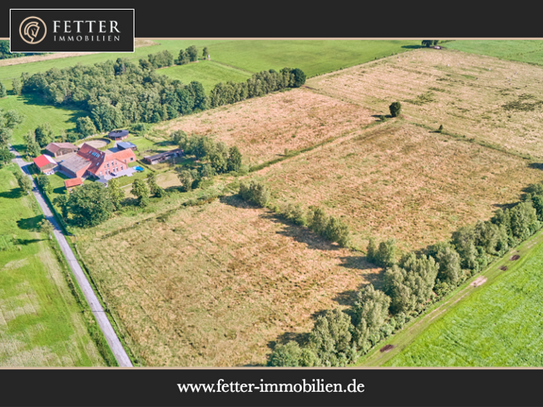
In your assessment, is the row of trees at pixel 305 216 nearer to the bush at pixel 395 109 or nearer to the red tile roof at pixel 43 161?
the red tile roof at pixel 43 161

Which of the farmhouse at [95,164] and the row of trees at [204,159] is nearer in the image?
the row of trees at [204,159]

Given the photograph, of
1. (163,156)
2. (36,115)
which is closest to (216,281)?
(163,156)

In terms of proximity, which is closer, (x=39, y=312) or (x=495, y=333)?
(x=495, y=333)

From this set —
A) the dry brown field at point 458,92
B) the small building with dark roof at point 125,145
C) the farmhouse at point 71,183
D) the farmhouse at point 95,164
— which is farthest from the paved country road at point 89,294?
the dry brown field at point 458,92

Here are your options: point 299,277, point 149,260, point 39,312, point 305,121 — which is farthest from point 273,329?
point 305,121

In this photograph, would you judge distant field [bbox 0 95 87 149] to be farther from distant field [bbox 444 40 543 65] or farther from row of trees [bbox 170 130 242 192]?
distant field [bbox 444 40 543 65]

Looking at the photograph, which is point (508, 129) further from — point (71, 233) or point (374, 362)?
point (71, 233)
